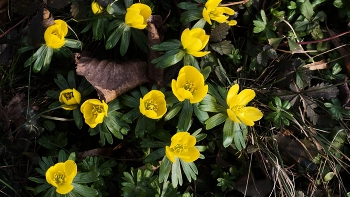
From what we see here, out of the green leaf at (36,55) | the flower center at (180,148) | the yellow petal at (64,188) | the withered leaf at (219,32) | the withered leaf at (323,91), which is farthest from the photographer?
the withered leaf at (323,91)

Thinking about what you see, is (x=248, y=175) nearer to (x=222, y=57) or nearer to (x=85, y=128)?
(x=222, y=57)

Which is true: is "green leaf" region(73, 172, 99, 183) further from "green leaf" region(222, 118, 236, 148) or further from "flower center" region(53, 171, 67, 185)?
"green leaf" region(222, 118, 236, 148)

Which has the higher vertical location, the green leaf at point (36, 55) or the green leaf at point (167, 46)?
the green leaf at point (167, 46)

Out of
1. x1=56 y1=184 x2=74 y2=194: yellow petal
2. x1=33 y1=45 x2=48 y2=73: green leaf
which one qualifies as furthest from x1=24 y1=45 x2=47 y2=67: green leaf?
x1=56 y1=184 x2=74 y2=194: yellow petal

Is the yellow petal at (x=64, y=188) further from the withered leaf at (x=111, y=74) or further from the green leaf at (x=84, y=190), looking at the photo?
the withered leaf at (x=111, y=74)

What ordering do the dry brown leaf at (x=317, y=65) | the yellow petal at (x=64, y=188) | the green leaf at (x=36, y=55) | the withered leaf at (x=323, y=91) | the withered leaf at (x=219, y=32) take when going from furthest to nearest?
1. the dry brown leaf at (x=317, y=65)
2. the withered leaf at (x=323, y=91)
3. the withered leaf at (x=219, y=32)
4. the green leaf at (x=36, y=55)
5. the yellow petal at (x=64, y=188)

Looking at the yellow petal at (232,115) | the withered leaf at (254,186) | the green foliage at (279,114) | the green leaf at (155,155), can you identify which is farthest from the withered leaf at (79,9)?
→ the withered leaf at (254,186)

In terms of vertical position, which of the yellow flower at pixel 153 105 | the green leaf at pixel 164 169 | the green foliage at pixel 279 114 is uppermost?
the yellow flower at pixel 153 105
